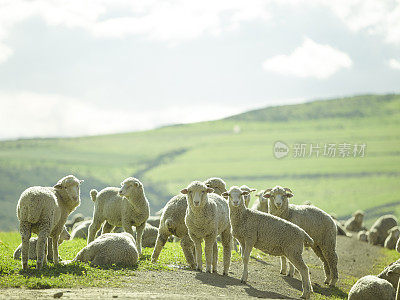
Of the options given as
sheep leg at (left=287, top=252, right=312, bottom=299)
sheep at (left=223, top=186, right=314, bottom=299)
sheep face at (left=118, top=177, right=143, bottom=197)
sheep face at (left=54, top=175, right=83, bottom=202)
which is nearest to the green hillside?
sheep face at (left=118, top=177, right=143, bottom=197)

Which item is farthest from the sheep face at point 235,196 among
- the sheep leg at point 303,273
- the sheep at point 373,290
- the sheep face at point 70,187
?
the sheep face at point 70,187

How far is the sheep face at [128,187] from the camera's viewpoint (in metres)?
15.6

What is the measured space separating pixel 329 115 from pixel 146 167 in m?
56.1

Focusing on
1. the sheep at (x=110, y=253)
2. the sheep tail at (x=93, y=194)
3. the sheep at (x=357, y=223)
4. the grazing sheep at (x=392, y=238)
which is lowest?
the sheep at (x=357, y=223)

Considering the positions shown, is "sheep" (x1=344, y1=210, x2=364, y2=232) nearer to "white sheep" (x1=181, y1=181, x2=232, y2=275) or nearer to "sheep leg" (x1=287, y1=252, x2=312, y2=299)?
"white sheep" (x1=181, y1=181, x2=232, y2=275)

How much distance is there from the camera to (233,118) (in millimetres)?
137625

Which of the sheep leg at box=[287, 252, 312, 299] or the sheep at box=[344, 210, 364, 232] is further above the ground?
the sheep leg at box=[287, 252, 312, 299]

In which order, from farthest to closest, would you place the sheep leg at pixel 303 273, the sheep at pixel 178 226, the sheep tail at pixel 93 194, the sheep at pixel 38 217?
the sheep tail at pixel 93 194
the sheep at pixel 178 226
the sheep leg at pixel 303 273
the sheep at pixel 38 217

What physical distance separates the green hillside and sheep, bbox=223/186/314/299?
5082 cm

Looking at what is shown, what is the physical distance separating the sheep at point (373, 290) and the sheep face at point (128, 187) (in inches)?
261

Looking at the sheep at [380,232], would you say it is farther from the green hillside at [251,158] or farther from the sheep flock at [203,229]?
the green hillside at [251,158]

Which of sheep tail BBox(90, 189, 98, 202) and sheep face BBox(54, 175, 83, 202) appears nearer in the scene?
sheep face BBox(54, 175, 83, 202)

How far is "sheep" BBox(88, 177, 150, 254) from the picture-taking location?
16.0m

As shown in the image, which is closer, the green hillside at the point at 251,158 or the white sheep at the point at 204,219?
the white sheep at the point at 204,219
